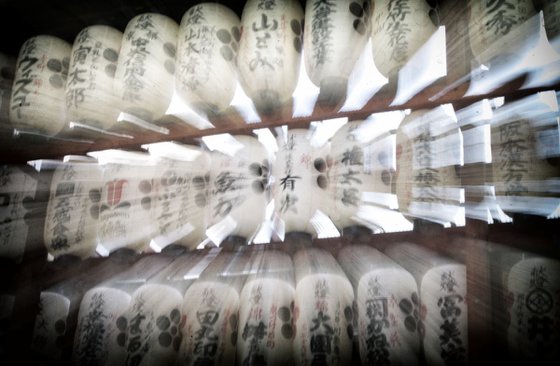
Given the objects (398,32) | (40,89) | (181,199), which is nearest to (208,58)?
(181,199)

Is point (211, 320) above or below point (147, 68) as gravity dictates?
below

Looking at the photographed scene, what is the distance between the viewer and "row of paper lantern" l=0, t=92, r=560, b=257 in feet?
4.17

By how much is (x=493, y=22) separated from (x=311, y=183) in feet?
2.97

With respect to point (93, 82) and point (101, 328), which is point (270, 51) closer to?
point (93, 82)

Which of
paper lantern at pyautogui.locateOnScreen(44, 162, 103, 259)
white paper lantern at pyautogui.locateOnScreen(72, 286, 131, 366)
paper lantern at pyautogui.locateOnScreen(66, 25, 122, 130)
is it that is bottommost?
white paper lantern at pyautogui.locateOnScreen(72, 286, 131, 366)

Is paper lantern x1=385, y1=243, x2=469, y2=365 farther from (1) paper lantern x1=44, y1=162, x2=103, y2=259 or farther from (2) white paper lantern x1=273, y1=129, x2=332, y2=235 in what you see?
(1) paper lantern x1=44, y1=162, x2=103, y2=259

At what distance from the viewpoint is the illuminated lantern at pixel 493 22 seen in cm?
121

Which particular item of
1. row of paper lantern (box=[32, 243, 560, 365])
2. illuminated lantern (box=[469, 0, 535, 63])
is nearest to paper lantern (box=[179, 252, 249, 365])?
row of paper lantern (box=[32, 243, 560, 365])

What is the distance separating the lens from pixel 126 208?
5.53 feet

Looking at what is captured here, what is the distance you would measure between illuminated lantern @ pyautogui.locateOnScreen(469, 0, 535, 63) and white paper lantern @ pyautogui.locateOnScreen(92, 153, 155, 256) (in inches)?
60.0

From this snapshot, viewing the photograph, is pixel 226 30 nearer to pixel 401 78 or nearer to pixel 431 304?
pixel 401 78

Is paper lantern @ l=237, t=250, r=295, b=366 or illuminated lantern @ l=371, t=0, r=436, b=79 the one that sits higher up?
illuminated lantern @ l=371, t=0, r=436, b=79

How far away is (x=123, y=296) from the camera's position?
156cm

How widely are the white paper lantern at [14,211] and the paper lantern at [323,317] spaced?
1.58 m
